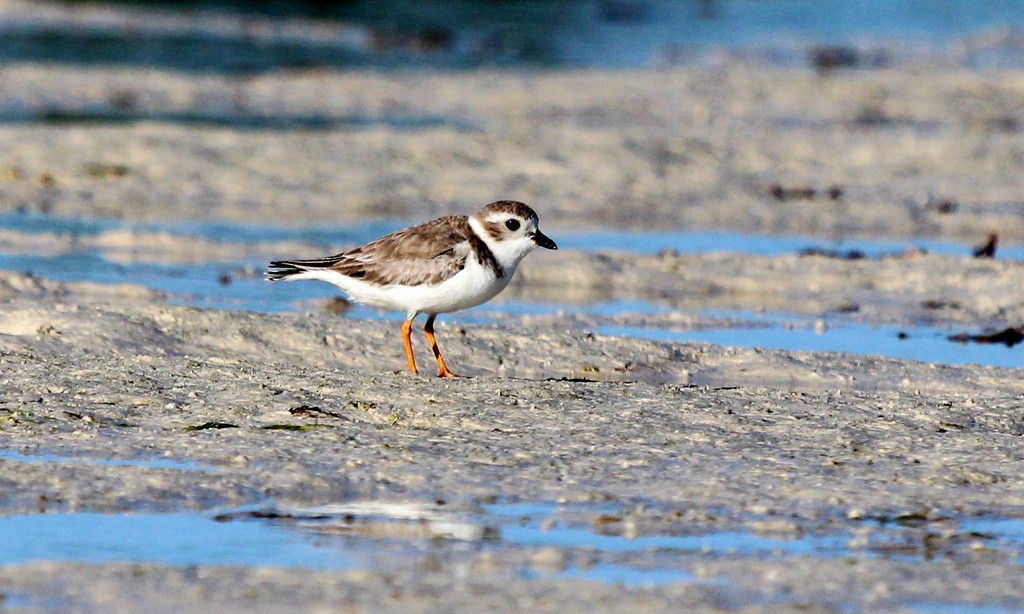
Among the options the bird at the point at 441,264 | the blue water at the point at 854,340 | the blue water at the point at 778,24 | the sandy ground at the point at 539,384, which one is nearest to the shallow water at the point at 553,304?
the blue water at the point at 854,340

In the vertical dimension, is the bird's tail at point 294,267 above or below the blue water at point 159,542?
above

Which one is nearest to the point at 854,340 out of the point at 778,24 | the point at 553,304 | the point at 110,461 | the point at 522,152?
the point at 553,304

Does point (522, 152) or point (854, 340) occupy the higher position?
point (522, 152)

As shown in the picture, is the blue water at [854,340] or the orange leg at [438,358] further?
the blue water at [854,340]

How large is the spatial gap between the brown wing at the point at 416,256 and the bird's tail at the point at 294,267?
86mm

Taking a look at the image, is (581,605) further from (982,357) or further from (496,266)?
(982,357)

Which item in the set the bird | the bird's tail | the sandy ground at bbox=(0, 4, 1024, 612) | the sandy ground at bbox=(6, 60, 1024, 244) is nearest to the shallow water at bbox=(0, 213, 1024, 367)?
the sandy ground at bbox=(0, 4, 1024, 612)

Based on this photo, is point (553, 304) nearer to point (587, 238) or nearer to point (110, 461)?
point (587, 238)

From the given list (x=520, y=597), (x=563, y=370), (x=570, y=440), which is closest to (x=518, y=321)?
(x=563, y=370)

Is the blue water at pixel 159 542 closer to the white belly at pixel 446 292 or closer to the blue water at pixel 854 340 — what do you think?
the white belly at pixel 446 292

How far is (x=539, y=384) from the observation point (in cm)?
882

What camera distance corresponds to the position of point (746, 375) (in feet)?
32.7

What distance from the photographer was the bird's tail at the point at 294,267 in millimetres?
9547

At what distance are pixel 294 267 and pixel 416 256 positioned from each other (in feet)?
2.74
